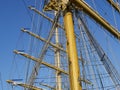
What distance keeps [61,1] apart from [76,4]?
0.76 meters

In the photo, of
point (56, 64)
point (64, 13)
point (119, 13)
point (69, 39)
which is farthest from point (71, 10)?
point (56, 64)

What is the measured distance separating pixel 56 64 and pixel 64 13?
15.9 m

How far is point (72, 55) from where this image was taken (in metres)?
8.43

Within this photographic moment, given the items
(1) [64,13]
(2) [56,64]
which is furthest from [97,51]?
(2) [56,64]

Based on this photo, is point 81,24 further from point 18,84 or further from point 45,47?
point 18,84

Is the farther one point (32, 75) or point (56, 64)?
point (56, 64)

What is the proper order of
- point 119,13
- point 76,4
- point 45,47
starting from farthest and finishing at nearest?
1. point 119,13
2. point 76,4
3. point 45,47

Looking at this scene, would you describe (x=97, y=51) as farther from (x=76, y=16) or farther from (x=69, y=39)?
(x=69, y=39)

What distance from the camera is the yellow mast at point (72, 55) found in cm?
800

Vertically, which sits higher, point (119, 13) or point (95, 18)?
point (119, 13)

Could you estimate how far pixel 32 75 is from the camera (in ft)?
30.3

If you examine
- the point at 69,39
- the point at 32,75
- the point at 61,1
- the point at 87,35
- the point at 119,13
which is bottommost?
the point at 32,75

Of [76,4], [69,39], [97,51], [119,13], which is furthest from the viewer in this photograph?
[119,13]

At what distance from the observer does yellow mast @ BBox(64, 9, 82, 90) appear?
26.2 ft
